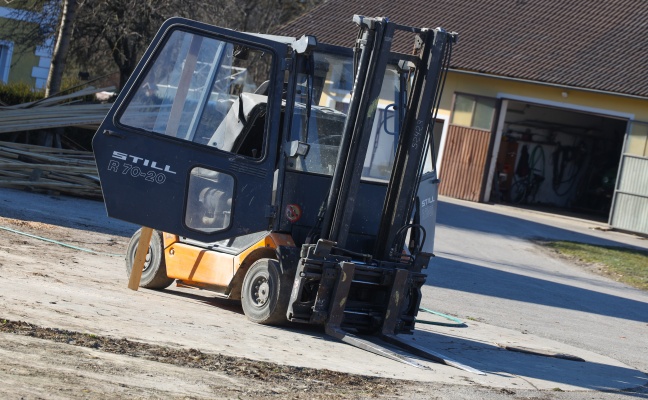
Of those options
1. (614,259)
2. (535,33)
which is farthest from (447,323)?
(535,33)

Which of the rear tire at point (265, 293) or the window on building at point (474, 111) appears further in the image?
the window on building at point (474, 111)

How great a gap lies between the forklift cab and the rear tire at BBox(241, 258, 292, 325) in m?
A: 0.34

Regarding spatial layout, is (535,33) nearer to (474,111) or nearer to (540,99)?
(540,99)

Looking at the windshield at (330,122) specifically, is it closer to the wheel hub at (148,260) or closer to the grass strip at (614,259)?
the wheel hub at (148,260)

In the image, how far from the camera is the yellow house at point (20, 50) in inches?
1229

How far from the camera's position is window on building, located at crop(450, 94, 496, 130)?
3288 cm

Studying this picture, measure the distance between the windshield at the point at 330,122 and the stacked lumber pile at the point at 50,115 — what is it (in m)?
10.3

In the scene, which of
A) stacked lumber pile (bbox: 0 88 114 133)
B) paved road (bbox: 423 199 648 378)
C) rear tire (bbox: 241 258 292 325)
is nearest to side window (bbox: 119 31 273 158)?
rear tire (bbox: 241 258 292 325)

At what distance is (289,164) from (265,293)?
1187 millimetres

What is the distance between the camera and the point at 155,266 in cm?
1019

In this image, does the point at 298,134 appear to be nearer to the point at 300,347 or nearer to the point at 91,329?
the point at 300,347

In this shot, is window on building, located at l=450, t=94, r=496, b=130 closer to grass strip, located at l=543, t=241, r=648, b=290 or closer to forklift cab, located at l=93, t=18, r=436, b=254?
grass strip, located at l=543, t=241, r=648, b=290

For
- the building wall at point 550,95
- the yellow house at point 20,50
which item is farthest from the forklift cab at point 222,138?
the building wall at point 550,95

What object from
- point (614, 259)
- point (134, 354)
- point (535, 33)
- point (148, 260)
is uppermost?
point (535, 33)
